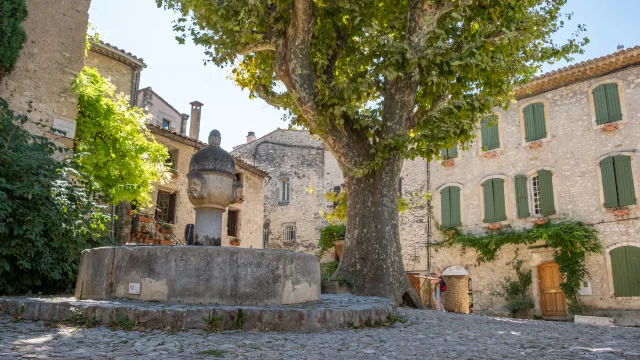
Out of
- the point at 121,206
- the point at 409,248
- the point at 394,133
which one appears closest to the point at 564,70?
the point at 409,248

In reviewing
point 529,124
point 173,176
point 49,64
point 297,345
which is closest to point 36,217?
point 297,345

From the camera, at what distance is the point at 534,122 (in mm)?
18578

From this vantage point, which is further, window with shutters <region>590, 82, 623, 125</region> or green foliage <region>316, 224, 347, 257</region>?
green foliage <region>316, 224, 347, 257</region>

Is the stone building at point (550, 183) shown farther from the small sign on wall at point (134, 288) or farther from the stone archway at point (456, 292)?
the small sign on wall at point (134, 288)

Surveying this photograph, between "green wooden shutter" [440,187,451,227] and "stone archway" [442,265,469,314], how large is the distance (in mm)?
1810

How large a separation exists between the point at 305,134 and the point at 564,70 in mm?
14378

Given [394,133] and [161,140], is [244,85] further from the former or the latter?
[161,140]

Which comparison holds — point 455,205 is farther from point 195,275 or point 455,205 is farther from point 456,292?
point 195,275

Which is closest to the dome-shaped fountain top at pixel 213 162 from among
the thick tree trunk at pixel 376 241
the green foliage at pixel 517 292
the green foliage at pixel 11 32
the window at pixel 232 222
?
the thick tree trunk at pixel 376 241

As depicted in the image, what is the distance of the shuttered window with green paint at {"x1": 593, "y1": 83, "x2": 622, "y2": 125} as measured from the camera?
16.7 m

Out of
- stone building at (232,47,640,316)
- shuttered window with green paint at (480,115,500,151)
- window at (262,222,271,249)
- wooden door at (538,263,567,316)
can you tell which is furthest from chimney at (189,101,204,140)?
wooden door at (538,263,567,316)

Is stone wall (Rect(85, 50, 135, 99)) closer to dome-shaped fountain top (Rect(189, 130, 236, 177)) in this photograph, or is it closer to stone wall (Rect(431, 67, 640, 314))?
dome-shaped fountain top (Rect(189, 130, 236, 177))

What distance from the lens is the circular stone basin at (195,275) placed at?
5895 millimetres

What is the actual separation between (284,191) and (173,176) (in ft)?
28.0
